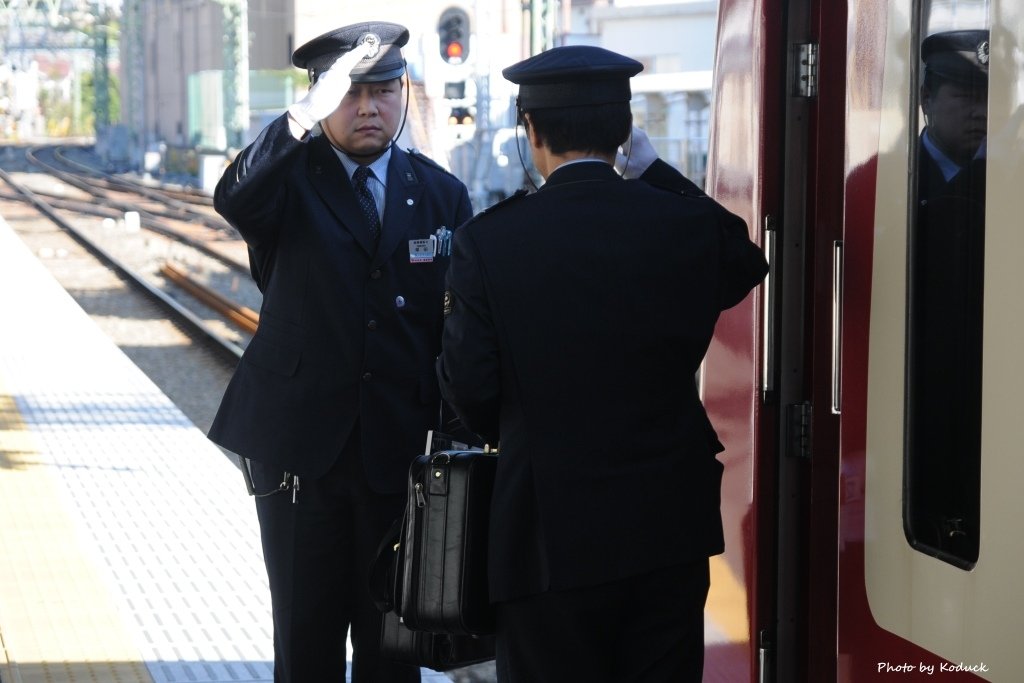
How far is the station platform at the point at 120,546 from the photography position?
4.36m

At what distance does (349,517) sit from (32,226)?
21761mm

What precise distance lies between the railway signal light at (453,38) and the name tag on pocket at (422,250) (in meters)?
15.4

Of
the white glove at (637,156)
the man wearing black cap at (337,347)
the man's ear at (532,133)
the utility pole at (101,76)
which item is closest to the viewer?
the man's ear at (532,133)

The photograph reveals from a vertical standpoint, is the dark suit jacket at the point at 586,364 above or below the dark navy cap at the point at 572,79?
below

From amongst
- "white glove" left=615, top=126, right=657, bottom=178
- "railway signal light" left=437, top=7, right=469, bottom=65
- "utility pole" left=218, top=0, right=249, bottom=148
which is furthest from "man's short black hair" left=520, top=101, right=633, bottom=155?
"utility pole" left=218, top=0, right=249, bottom=148

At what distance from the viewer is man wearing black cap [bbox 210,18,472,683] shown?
308 cm

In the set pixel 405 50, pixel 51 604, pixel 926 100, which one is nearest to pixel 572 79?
pixel 926 100

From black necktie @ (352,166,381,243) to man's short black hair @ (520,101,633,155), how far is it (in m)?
0.84

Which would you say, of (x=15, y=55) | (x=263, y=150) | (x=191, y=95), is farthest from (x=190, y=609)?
(x=15, y=55)

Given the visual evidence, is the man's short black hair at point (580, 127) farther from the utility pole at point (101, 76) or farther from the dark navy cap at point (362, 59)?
the utility pole at point (101, 76)

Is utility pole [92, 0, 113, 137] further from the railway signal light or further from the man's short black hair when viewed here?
the man's short black hair

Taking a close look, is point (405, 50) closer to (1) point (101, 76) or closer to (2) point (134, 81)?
(2) point (134, 81)

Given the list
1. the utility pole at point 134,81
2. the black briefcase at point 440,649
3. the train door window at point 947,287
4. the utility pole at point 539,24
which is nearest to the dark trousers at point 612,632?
the black briefcase at point 440,649

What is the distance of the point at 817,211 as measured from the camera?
9.19 feet
